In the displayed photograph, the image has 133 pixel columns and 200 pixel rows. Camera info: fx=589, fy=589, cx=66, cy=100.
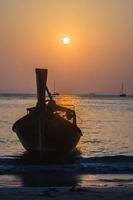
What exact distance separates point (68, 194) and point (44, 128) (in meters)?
12.7

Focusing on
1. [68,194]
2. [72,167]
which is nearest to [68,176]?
[72,167]

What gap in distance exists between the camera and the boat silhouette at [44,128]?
29523 mm

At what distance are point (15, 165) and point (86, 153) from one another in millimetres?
9196

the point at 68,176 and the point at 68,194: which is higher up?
the point at 68,194

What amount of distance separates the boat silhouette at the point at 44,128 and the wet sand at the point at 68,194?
10.7 m

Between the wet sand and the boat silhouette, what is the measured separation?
1071cm

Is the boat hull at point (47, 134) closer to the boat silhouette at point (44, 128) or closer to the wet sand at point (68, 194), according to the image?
the boat silhouette at point (44, 128)

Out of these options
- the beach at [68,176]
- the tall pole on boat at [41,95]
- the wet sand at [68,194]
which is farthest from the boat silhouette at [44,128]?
the wet sand at [68,194]

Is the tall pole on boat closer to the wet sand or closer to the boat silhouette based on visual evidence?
the boat silhouette

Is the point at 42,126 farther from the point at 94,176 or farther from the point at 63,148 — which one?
the point at 94,176

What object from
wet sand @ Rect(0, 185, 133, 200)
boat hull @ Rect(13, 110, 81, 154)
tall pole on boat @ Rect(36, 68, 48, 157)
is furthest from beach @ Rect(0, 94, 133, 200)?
tall pole on boat @ Rect(36, 68, 48, 157)

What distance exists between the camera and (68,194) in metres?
17.2

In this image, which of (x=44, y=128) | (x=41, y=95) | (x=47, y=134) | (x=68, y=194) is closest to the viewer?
(x=68, y=194)

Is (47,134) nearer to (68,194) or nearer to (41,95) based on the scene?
(41,95)
